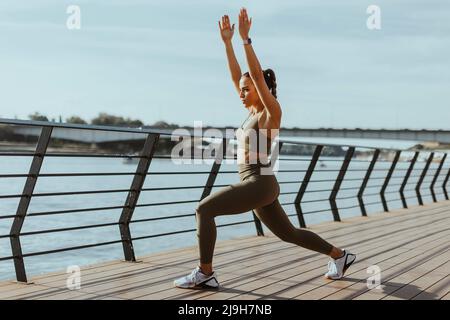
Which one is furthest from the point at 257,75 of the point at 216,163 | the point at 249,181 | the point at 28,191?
the point at 216,163

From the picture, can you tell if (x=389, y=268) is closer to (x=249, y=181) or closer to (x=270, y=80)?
(x=249, y=181)

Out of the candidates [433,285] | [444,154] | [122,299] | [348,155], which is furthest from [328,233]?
[444,154]

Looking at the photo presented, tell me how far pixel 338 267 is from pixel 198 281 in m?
1.13

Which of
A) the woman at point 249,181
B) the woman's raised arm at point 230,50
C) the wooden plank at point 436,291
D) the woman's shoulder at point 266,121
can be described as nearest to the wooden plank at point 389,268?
the wooden plank at point 436,291

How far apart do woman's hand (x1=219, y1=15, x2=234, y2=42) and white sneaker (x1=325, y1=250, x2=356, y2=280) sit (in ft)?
6.02

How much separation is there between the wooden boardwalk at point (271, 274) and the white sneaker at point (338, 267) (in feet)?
0.22

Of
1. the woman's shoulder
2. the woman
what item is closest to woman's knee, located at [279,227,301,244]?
the woman

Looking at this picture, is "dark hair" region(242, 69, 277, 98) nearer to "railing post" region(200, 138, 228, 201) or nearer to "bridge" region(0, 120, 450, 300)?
"bridge" region(0, 120, 450, 300)

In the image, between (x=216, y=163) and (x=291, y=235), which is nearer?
(x=291, y=235)

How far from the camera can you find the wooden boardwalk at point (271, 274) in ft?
14.2

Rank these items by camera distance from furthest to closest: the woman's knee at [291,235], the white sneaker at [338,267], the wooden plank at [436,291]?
1. the white sneaker at [338,267]
2. the woman's knee at [291,235]
3. the wooden plank at [436,291]

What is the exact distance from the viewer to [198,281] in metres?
4.41

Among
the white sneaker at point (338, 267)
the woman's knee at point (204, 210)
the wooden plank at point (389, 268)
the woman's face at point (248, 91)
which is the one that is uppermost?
the woman's face at point (248, 91)

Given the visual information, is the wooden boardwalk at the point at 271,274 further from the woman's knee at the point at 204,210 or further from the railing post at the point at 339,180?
the railing post at the point at 339,180
